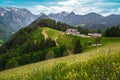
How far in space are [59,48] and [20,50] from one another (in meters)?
62.8

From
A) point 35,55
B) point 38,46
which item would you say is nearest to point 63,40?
point 38,46

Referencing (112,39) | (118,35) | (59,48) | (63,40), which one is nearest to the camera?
(59,48)

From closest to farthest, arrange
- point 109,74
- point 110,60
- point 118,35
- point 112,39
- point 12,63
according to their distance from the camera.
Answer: point 109,74 < point 110,60 < point 12,63 < point 112,39 < point 118,35

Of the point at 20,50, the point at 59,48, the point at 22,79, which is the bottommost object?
the point at 20,50

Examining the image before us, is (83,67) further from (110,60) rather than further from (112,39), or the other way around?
(112,39)

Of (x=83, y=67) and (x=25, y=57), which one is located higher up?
(x=83, y=67)

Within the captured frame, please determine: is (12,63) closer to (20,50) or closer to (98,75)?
(20,50)

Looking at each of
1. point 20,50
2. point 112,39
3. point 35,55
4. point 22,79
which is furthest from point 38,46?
point 22,79

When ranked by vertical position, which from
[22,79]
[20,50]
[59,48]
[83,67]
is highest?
[83,67]

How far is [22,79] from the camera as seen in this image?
889 cm

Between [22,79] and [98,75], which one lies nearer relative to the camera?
[98,75]

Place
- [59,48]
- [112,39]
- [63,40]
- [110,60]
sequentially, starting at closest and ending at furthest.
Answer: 1. [110,60]
2. [59,48]
3. [112,39]
4. [63,40]

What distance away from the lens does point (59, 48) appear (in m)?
146

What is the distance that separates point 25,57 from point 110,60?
14586cm
